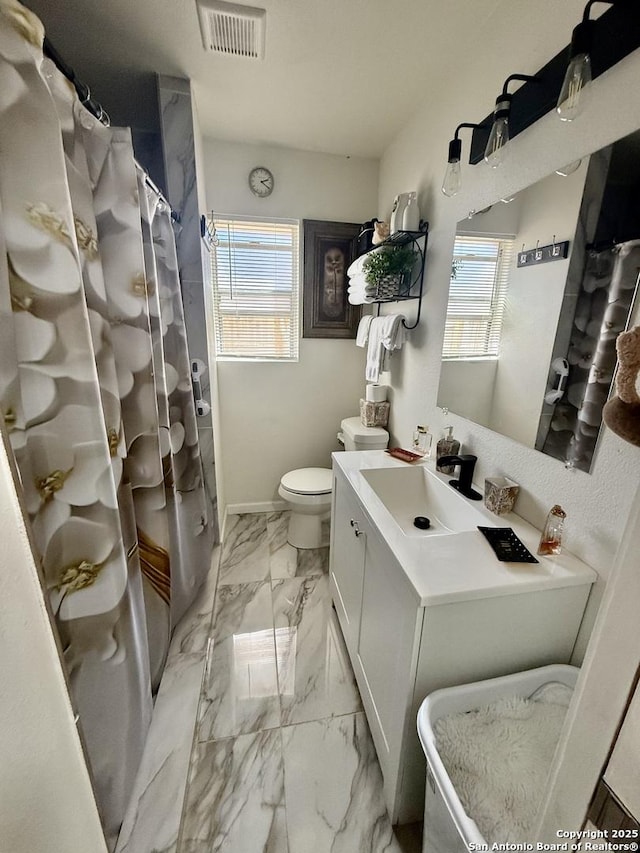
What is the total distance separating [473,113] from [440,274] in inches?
22.3

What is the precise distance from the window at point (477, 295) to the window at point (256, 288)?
1.24 m

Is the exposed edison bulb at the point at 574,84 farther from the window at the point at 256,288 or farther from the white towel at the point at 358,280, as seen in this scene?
the window at the point at 256,288

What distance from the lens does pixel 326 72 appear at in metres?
1.49

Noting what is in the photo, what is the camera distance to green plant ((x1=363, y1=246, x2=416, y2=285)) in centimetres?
174

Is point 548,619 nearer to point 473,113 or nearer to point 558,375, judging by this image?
point 558,375

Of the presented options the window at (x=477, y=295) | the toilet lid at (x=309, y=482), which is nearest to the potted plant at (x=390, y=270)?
the window at (x=477, y=295)

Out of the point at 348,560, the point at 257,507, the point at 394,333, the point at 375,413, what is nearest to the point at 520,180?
the point at 394,333

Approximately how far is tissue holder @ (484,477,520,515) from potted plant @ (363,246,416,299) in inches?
43.7

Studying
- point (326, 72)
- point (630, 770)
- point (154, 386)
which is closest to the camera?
point (630, 770)

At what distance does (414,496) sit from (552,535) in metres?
0.59

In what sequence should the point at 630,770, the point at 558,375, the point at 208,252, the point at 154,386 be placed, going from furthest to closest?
the point at 208,252, the point at 154,386, the point at 558,375, the point at 630,770

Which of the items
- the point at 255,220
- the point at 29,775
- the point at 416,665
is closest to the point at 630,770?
the point at 416,665

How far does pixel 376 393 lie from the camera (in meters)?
2.21

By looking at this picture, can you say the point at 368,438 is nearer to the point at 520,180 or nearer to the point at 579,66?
the point at 520,180
